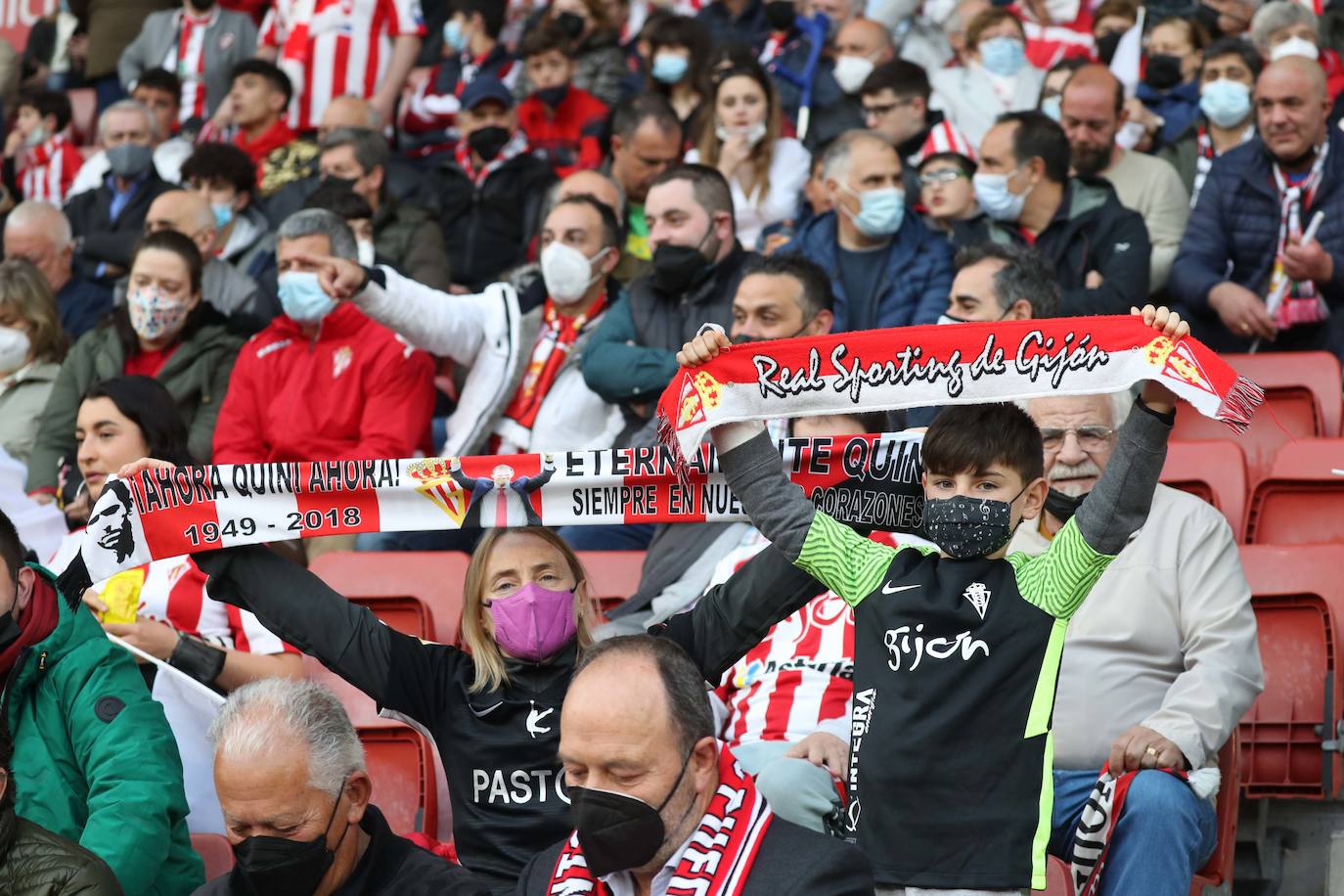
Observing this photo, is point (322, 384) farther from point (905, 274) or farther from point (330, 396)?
point (905, 274)

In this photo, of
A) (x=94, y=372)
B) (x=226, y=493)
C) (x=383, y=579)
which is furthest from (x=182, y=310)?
(x=226, y=493)

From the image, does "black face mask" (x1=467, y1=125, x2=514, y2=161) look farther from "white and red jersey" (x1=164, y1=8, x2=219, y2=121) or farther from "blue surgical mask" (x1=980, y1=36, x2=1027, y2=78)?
"white and red jersey" (x1=164, y1=8, x2=219, y2=121)

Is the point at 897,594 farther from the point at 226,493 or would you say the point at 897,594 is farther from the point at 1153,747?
the point at 226,493

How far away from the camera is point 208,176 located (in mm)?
8828

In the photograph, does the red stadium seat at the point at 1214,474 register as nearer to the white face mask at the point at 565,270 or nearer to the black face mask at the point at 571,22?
the white face mask at the point at 565,270

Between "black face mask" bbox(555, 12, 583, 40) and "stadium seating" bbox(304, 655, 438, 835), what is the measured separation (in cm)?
644

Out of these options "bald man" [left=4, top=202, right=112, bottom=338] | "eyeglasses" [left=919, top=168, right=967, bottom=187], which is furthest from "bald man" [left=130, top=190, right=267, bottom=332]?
"eyeglasses" [left=919, top=168, right=967, bottom=187]

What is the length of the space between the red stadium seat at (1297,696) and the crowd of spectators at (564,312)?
A: 0.52 metres

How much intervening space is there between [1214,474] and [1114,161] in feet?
8.18

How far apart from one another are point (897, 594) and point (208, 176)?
599 cm

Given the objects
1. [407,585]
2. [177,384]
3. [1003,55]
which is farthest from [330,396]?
[1003,55]

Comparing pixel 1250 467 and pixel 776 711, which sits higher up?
pixel 1250 467

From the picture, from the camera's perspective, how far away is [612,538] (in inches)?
243

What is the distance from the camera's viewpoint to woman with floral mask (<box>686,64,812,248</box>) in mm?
8117
